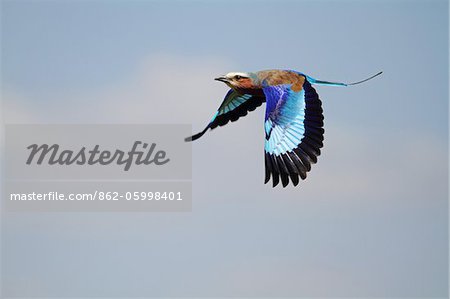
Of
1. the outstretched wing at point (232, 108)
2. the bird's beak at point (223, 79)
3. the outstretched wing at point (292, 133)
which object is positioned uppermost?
the bird's beak at point (223, 79)

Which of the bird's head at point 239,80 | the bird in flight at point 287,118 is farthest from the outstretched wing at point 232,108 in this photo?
the bird's head at point 239,80

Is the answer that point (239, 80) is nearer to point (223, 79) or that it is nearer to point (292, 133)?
point (223, 79)

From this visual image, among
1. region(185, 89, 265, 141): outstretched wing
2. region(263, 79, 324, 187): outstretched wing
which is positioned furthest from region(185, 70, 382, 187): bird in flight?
region(185, 89, 265, 141): outstretched wing

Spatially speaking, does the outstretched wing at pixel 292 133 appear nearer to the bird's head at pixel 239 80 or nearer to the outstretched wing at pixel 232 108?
the bird's head at pixel 239 80

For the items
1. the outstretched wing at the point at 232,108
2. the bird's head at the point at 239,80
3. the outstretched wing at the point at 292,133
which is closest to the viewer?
the outstretched wing at the point at 292,133

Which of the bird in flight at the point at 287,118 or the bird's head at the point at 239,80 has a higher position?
the bird's head at the point at 239,80

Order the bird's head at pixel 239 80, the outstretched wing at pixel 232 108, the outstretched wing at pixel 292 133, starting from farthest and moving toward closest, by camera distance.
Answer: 1. the outstretched wing at pixel 232 108
2. the bird's head at pixel 239 80
3. the outstretched wing at pixel 292 133

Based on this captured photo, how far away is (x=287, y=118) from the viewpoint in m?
14.7

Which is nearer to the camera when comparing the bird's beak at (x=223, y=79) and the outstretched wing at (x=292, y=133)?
the outstretched wing at (x=292, y=133)

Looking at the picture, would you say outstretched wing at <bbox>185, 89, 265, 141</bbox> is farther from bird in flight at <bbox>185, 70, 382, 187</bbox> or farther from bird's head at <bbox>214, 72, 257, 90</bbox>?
bird's head at <bbox>214, 72, 257, 90</bbox>

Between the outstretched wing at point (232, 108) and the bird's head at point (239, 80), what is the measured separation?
805 millimetres

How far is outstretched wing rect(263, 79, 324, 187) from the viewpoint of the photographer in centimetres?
1430

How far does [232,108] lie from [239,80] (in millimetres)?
1075

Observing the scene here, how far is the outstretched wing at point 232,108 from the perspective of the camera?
1614 centimetres
